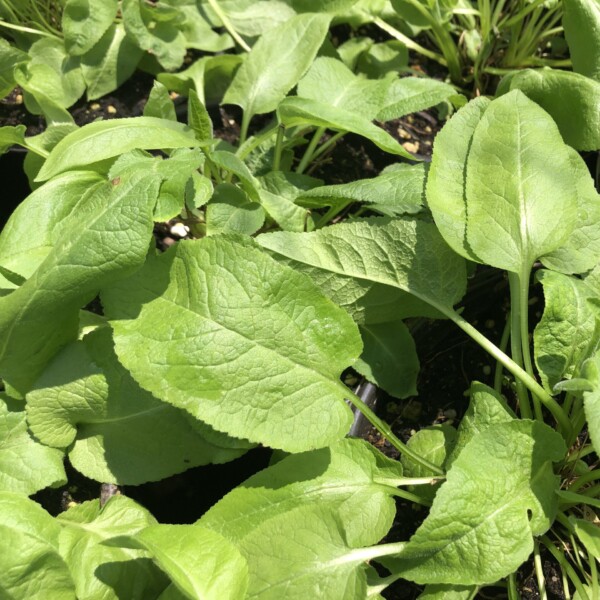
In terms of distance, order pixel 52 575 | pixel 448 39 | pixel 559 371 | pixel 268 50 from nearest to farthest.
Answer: pixel 52 575
pixel 559 371
pixel 268 50
pixel 448 39

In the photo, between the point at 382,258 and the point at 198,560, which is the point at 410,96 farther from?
the point at 198,560

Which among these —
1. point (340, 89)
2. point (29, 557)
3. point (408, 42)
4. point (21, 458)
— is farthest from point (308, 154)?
point (29, 557)

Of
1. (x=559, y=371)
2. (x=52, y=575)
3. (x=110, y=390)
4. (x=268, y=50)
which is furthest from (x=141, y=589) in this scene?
(x=268, y=50)

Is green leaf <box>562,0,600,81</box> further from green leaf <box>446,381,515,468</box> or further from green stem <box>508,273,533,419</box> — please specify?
green leaf <box>446,381,515,468</box>

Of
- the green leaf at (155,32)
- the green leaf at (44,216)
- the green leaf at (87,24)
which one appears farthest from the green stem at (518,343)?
the green leaf at (87,24)

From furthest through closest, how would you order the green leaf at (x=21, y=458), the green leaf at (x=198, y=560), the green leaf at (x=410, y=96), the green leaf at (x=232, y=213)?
the green leaf at (x=410, y=96) < the green leaf at (x=232, y=213) < the green leaf at (x=21, y=458) < the green leaf at (x=198, y=560)

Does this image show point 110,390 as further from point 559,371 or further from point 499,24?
point 499,24

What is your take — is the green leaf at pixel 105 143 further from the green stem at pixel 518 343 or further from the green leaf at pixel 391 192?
the green stem at pixel 518 343
